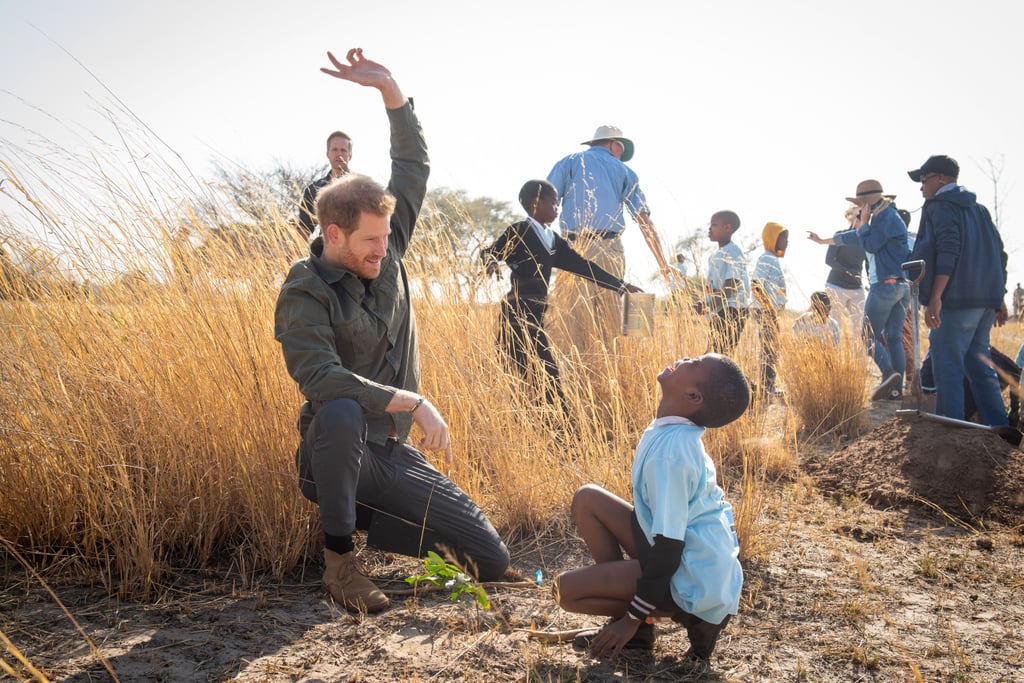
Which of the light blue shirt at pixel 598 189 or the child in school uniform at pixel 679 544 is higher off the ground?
the light blue shirt at pixel 598 189

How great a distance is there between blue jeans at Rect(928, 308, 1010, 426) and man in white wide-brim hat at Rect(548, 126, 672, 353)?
1.86 m

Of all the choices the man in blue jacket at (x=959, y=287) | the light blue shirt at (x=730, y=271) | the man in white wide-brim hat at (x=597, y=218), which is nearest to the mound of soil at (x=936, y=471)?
the man in blue jacket at (x=959, y=287)

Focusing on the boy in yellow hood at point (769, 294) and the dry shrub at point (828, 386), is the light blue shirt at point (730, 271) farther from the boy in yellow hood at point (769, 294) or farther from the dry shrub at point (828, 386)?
the dry shrub at point (828, 386)

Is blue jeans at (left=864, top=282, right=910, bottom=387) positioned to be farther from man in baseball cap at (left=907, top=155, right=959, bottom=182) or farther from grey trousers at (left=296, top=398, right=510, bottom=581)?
grey trousers at (left=296, top=398, right=510, bottom=581)

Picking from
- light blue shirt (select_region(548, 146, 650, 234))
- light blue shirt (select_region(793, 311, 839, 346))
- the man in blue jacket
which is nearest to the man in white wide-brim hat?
light blue shirt (select_region(548, 146, 650, 234))

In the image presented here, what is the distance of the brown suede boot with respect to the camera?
92.1 inches

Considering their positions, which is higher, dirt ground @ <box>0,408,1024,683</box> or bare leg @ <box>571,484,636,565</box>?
bare leg @ <box>571,484,636,565</box>

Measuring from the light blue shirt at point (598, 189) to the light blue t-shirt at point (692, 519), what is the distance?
357 cm

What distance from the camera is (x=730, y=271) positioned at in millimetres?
6426

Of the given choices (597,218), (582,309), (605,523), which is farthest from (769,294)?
(605,523)

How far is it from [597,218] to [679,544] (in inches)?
153

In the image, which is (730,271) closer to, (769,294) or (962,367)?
(769,294)

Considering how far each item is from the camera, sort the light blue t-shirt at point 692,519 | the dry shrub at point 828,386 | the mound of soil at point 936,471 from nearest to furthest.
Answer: the light blue t-shirt at point 692,519, the mound of soil at point 936,471, the dry shrub at point 828,386

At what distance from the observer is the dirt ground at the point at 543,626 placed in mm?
1997
